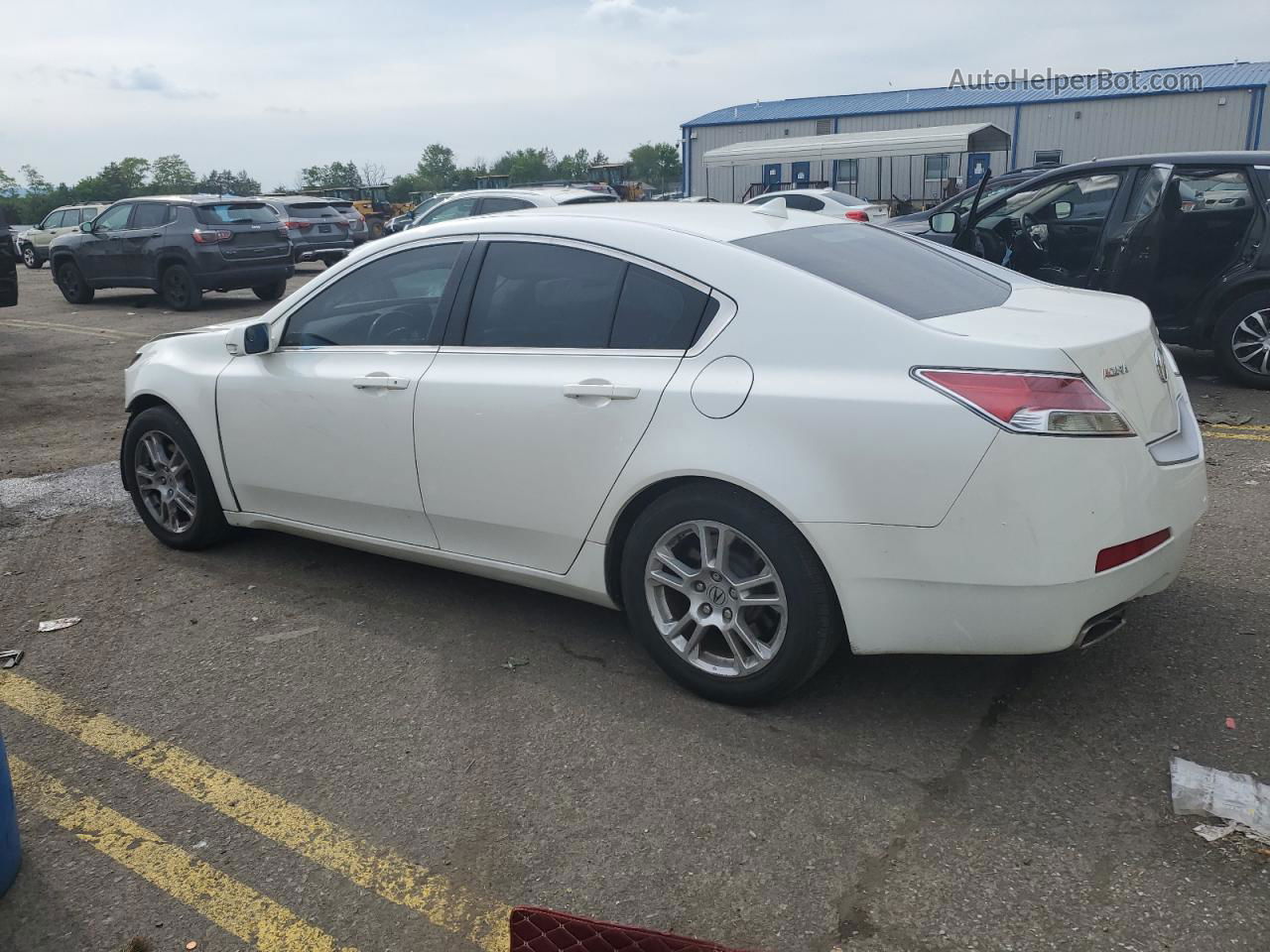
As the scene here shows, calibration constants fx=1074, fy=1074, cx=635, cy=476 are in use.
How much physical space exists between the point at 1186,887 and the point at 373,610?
3.07m

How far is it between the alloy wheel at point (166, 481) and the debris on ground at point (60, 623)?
73 cm

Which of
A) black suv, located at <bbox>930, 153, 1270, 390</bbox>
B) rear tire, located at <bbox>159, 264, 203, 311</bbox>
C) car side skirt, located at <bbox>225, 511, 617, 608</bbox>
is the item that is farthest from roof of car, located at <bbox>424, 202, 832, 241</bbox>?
rear tire, located at <bbox>159, 264, 203, 311</bbox>

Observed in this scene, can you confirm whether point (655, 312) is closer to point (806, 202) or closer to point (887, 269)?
point (887, 269)

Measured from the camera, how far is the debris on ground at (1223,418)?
7008 mm

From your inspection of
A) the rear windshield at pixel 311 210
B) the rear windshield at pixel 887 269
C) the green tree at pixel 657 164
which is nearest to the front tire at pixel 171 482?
the rear windshield at pixel 887 269

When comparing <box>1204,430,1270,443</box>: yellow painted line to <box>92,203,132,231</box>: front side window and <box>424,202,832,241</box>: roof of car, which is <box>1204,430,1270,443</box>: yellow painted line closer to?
<box>424,202,832,241</box>: roof of car

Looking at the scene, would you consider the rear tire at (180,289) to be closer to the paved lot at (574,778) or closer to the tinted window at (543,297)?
the paved lot at (574,778)

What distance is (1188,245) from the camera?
7887 millimetres

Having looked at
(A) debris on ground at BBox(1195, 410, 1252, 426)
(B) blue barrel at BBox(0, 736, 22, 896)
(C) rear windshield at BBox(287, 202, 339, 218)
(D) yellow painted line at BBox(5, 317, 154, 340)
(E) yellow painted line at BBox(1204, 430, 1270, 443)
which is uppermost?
(C) rear windshield at BBox(287, 202, 339, 218)

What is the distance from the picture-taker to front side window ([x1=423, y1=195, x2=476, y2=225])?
15.3 m

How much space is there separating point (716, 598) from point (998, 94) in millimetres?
42068

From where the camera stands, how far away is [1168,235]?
26.0 ft

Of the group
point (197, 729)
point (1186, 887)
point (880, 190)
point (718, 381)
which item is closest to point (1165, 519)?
point (1186, 887)

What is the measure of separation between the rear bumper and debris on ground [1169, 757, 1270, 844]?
0.46 m
